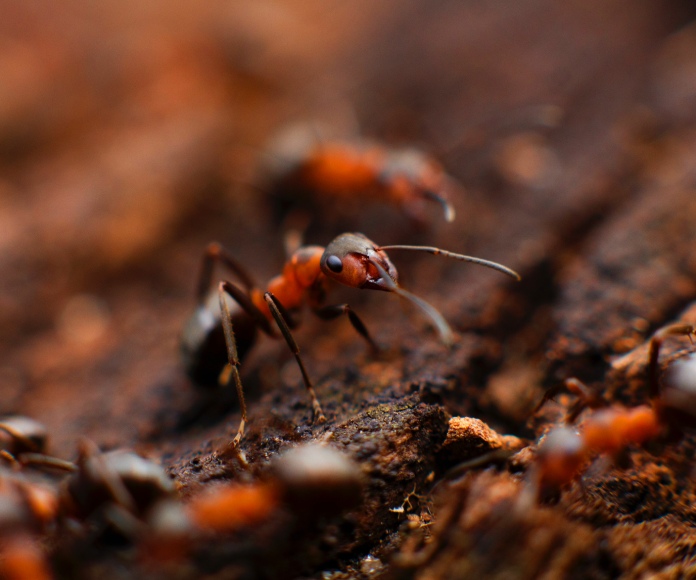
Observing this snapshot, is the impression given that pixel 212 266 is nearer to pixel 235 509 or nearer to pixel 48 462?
pixel 48 462

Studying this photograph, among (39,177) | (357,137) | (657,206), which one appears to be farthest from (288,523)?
(39,177)

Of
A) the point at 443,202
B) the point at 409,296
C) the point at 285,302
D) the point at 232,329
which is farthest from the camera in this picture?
the point at 443,202

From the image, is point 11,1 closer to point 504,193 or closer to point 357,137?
point 357,137

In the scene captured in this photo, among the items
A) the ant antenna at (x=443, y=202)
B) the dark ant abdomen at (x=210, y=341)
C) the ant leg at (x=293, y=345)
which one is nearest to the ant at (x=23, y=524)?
the dark ant abdomen at (x=210, y=341)

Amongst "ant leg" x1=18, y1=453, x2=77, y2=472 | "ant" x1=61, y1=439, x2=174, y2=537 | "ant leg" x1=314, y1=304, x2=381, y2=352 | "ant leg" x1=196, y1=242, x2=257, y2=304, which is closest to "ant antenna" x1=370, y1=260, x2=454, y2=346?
"ant leg" x1=314, y1=304, x2=381, y2=352

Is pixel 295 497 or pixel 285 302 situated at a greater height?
pixel 285 302

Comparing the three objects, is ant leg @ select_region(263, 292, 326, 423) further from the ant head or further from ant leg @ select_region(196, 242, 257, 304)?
ant leg @ select_region(196, 242, 257, 304)

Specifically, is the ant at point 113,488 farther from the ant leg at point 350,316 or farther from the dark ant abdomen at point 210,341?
the ant leg at point 350,316

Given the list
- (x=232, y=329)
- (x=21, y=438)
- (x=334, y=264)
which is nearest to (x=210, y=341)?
(x=232, y=329)
